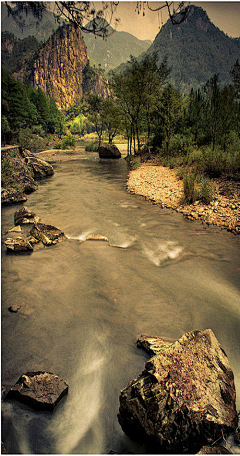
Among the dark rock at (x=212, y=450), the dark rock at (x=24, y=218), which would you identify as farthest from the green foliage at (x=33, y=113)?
the dark rock at (x=212, y=450)

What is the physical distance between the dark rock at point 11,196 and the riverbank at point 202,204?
6580 mm

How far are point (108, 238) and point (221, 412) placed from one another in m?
6.46

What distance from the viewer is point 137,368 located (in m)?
3.65

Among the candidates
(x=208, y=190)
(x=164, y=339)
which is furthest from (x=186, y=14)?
(x=208, y=190)

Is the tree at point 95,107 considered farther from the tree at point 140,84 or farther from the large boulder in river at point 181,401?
the large boulder in river at point 181,401

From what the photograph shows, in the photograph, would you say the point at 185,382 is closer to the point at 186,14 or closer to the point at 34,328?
the point at 34,328

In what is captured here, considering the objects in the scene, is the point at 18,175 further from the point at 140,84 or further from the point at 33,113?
the point at 33,113

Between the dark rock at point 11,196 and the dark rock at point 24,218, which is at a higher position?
the dark rock at point 11,196

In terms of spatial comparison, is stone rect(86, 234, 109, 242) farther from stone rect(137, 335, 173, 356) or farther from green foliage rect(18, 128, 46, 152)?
green foliage rect(18, 128, 46, 152)

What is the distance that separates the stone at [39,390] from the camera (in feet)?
9.91

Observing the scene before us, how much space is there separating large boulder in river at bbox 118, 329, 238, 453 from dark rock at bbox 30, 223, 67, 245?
6.03 metres

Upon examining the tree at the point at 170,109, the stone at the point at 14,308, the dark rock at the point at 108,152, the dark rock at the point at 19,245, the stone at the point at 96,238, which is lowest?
the stone at the point at 14,308

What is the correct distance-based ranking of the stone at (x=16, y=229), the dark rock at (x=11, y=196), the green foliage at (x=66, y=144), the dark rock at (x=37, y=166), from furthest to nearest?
1. the green foliage at (x=66, y=144)
2. the dark rock at (x=37, y=166)
3. the dark rock at (x=11, y=196)
4. the stone at (x=16, y=229)

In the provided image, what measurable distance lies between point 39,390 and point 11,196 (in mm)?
11853
